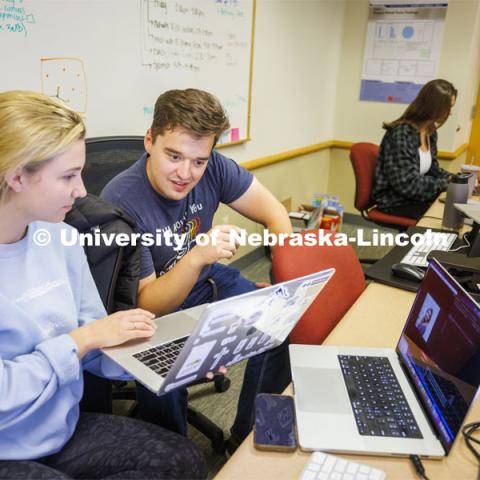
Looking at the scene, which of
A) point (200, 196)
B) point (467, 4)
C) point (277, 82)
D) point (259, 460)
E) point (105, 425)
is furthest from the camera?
point (467, 4)

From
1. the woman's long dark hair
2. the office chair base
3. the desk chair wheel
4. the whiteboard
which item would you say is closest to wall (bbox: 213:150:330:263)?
the whiteboard

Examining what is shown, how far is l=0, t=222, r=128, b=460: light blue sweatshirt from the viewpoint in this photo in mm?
879

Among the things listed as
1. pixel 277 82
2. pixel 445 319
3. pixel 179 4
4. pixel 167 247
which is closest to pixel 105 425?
pixel 167 247

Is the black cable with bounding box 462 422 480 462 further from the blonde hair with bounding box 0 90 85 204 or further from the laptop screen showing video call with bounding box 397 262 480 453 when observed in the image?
the blonde hair with bounding box 0 90 85 204

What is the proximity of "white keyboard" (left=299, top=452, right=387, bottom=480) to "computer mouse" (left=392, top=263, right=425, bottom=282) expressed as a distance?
85 cm

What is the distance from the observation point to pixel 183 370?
2.66ft

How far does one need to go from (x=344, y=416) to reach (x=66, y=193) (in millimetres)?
677

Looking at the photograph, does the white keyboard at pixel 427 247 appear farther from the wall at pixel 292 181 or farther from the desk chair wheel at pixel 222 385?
the wall at pixel 292 181

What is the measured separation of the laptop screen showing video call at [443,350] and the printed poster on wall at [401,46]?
322 cm

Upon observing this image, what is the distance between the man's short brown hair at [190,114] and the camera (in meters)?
1.32

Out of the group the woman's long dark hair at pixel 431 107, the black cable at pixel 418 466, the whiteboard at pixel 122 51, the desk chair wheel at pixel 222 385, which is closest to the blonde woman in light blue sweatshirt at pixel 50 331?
the black cable at pixel 418 466

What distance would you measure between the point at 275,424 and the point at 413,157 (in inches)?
95.5

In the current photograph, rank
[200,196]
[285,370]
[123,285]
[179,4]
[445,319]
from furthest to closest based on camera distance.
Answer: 1. [179,4]
2. [200,196]
3. [285,370]
4. [123,285]
5. [445,319]

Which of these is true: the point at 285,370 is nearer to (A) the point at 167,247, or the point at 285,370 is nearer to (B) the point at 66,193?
(A) the point at 167,247
